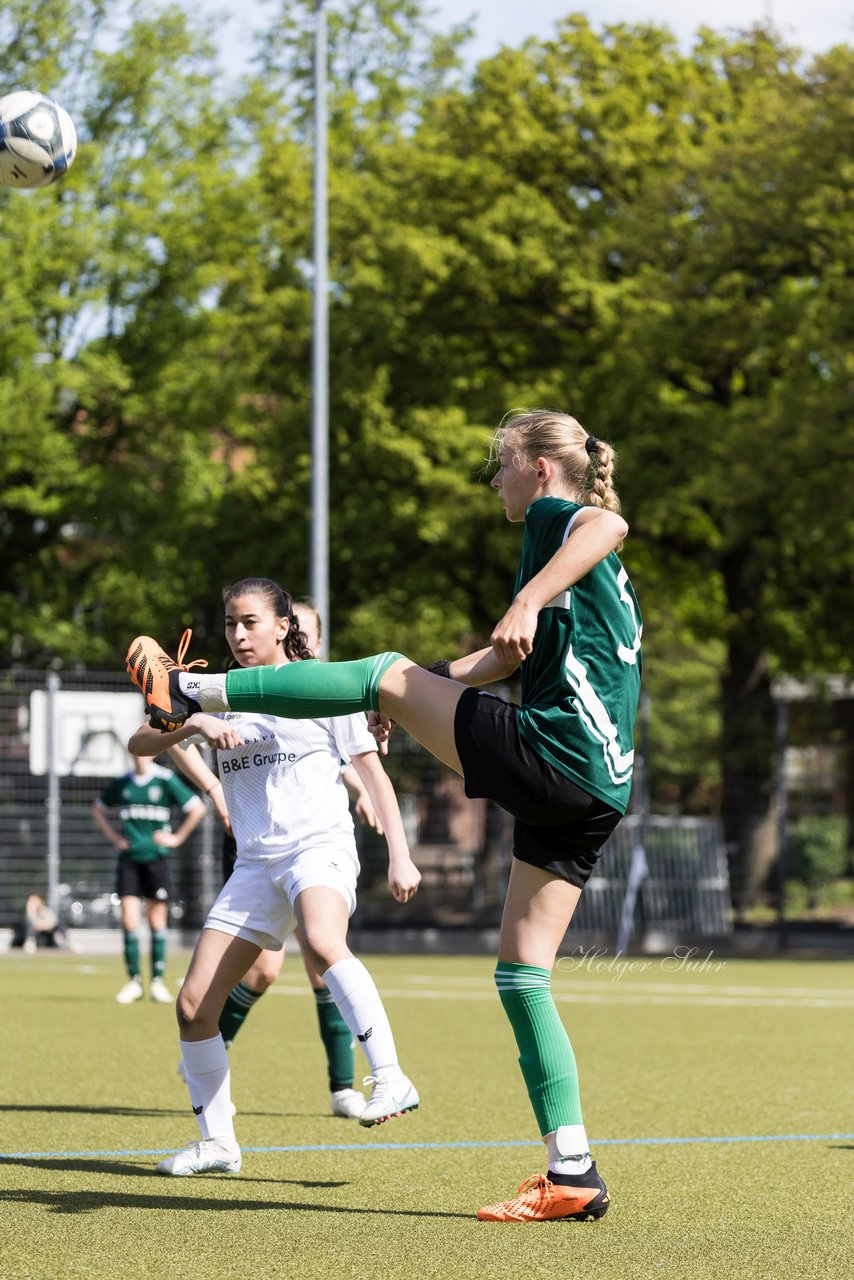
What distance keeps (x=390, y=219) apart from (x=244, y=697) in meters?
24.1

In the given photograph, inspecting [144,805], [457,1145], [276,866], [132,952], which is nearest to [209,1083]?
[276,866]

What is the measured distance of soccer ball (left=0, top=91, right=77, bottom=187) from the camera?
8.85 metres

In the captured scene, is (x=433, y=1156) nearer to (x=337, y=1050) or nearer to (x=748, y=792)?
(x=337, y=1050)

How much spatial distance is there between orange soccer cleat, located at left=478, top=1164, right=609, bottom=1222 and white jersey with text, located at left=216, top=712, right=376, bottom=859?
5.00ft

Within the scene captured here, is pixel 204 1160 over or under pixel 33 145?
under

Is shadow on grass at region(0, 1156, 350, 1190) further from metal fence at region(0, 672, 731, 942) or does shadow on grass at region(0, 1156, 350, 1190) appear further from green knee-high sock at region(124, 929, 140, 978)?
metal fence at region(0, 672, 731, 942)

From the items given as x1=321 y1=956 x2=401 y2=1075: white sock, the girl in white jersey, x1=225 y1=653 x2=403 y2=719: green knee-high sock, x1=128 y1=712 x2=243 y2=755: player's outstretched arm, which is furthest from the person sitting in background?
x1=225 y1=653 x2=403 y2=719: green knee-high sock

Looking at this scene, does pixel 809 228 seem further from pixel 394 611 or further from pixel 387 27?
pixel 387 27

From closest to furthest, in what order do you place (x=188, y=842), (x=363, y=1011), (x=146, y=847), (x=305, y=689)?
(x=305, y=689)
(x=363, y=1011)
(x=146, y=847)
(x=188, y=842)

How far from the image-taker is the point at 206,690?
4.91m

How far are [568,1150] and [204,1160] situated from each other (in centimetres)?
146

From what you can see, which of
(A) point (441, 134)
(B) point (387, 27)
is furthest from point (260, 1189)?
(B) point (387, 27)
